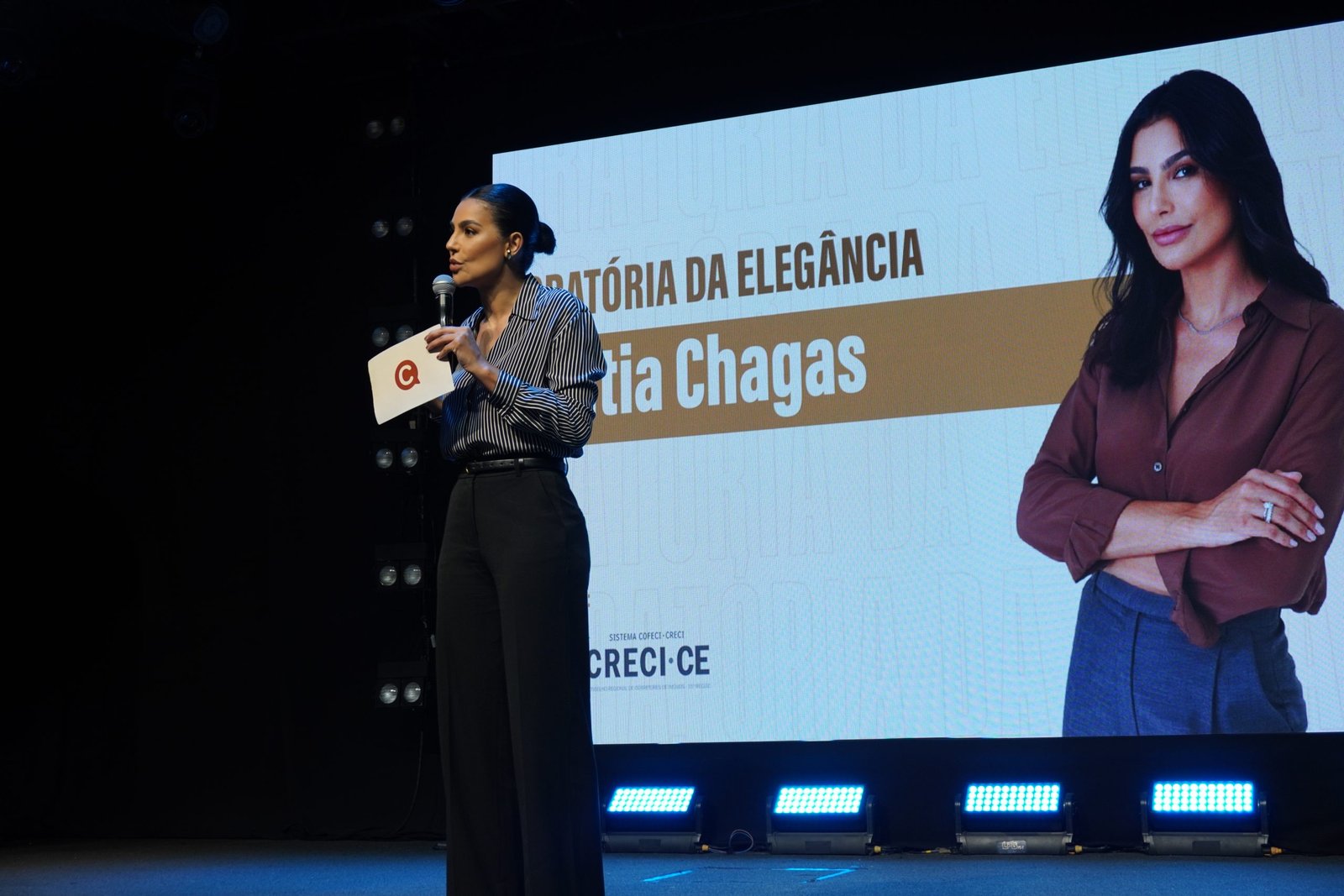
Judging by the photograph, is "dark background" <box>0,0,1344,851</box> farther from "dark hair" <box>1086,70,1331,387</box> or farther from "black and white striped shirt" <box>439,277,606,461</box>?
"black and white striped shirt" <box>439,277,606,461</box>

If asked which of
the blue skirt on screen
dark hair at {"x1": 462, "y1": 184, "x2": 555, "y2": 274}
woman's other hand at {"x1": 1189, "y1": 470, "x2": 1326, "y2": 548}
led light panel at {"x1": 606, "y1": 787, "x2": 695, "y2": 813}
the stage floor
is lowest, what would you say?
the stage floor

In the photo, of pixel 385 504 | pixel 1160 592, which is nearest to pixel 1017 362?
pixel 1160 592

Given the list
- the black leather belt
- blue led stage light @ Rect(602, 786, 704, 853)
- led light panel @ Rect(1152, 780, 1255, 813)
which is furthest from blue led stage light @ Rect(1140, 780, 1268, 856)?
the black leather belt

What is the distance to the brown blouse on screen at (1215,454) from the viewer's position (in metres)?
3.99

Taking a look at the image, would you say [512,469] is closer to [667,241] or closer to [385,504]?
[667,241]

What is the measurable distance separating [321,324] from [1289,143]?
3.67 m

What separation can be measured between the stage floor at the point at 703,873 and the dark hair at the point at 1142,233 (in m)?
1.50

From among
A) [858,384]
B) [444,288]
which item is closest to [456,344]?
[444,288]

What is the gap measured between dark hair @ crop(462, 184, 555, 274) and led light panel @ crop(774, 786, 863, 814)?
112 inches

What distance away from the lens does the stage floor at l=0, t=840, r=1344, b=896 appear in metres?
3.42

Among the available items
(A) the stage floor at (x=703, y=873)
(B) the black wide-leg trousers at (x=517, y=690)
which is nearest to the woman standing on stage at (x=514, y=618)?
(B) the black wide-leg trousers at (x=517, y=690)

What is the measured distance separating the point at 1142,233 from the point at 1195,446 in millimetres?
708

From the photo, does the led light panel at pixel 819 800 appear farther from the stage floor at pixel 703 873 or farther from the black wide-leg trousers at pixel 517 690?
the black wide-leg trousers at pixel 517 690

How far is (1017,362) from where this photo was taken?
438cm
